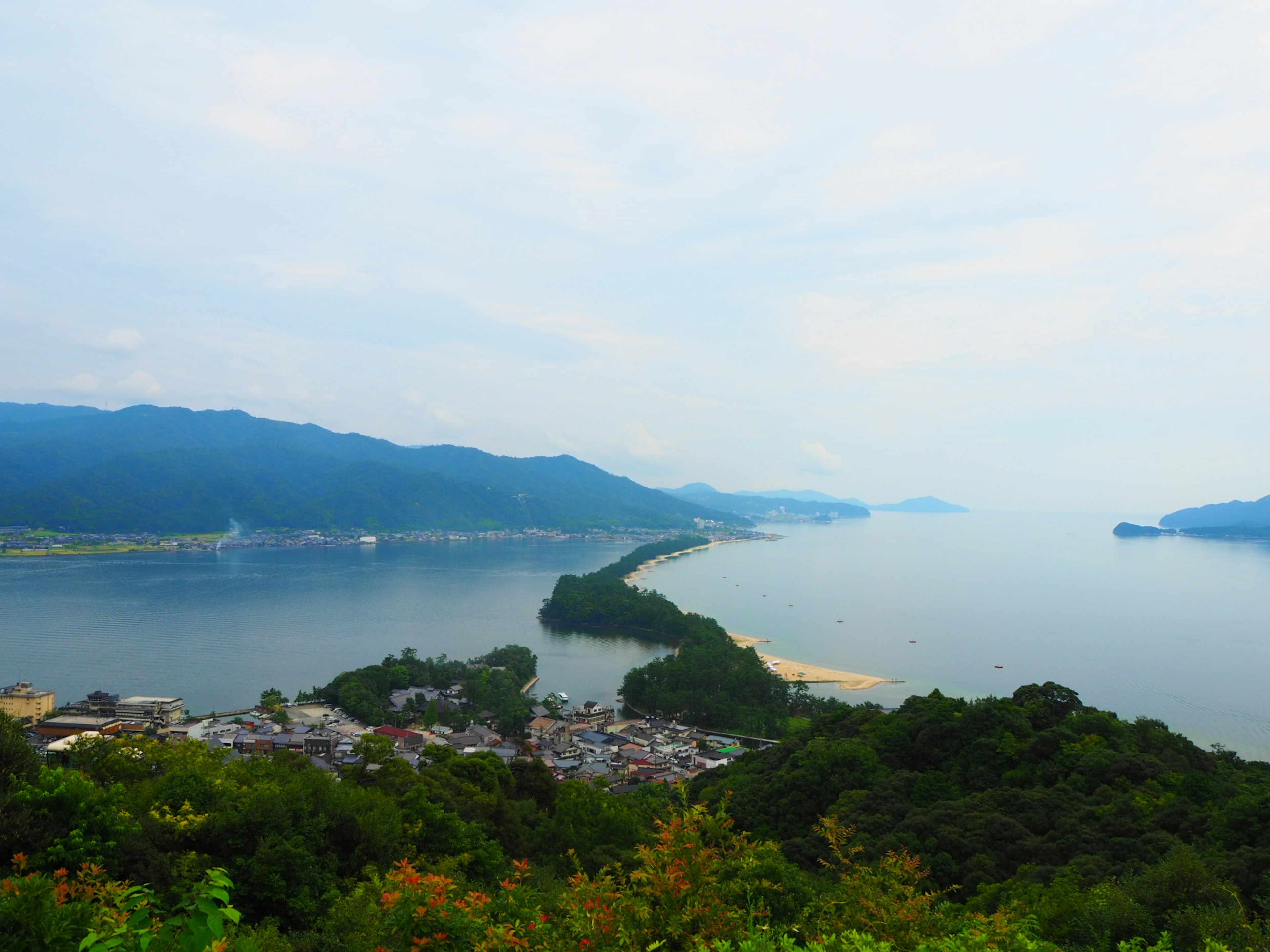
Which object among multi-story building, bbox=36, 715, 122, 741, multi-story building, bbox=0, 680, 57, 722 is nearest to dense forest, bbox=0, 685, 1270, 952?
multi-story building, bbox=36, 715, 122, 741

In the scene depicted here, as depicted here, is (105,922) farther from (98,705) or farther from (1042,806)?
(98,705)

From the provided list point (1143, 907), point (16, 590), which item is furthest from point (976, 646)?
point (16, 590)

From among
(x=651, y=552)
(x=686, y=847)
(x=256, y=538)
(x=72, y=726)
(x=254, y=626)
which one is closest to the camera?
(x=686, y=847)

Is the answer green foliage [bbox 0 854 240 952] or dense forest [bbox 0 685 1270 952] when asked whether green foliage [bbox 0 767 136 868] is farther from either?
green foliage [bbox 0 854 240 952]

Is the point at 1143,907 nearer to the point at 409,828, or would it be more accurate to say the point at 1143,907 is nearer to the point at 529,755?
the point at 409,828

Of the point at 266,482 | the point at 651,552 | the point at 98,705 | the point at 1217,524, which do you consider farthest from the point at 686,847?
the point at 1217,524

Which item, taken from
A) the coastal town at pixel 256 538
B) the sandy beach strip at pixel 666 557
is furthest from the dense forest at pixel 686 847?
the coastal town at pixel 256 538

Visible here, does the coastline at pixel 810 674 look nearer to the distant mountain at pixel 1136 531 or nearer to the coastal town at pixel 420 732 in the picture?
the coastal town at pixel 420 732
